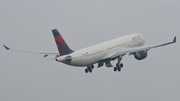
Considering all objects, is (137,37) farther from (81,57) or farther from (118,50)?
(81,57)

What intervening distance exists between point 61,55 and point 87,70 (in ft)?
32.4

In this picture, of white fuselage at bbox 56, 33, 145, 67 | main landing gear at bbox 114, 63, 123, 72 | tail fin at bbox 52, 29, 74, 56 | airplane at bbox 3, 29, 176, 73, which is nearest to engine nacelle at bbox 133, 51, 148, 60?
airplane at bbox 3, 29, 176, 73

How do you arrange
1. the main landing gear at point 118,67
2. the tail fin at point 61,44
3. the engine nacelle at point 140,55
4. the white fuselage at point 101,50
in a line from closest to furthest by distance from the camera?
the white fuselage at point 101,50
the tail fin at point 61,44
the main landing gear at point 118,67
the engine nacelle at point 140,55

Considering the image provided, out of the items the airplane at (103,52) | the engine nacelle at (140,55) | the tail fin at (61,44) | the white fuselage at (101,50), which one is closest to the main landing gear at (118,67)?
the airplane at (103,52)

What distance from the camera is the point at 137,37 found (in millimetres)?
151250

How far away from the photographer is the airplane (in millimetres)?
133250

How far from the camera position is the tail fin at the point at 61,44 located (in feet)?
440

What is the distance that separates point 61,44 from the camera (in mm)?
134375

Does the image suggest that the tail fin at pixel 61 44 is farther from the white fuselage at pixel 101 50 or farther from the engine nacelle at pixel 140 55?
the engine nacelle at pixel 140 55

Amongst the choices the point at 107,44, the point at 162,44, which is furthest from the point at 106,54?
the point at 162,44

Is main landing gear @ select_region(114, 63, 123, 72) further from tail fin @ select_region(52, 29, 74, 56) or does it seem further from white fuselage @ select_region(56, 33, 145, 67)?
tail fin @ select_region(52, 29, 74, 56)

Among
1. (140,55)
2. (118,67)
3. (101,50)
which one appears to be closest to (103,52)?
(101,50)

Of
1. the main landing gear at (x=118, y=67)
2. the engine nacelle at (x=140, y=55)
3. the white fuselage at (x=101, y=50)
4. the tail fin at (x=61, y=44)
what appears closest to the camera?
the white fuselage at (x=101, y=50)

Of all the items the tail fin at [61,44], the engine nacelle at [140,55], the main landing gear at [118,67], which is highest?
the tail fin at [61,44]
